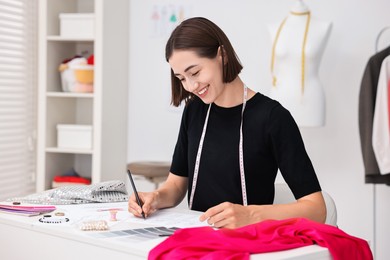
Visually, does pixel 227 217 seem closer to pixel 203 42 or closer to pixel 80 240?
pixel 80 240

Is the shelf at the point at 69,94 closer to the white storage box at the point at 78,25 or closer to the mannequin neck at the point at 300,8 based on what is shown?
the white storage box at the point at 78,25

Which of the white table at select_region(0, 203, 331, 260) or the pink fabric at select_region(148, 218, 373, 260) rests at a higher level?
the pink fabric at select_region(148, 218, 373, 260)

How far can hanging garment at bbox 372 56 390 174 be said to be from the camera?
373 cm

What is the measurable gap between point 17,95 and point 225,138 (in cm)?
249

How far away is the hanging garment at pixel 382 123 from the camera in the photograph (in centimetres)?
373

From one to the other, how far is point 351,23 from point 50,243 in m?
2.87

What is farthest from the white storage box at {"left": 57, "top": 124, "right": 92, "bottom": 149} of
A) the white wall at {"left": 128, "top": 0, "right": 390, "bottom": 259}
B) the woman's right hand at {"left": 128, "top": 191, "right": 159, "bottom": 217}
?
the woman's right hand at {"left": 128, "top": 191, "right": 159, "bottom": 217}

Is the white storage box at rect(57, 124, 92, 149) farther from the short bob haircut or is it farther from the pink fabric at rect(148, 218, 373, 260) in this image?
the pink fabric at rect(148, 218, 373, 260)

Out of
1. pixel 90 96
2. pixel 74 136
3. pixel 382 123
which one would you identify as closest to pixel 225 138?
pixel 382 123

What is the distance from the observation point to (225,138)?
222cm

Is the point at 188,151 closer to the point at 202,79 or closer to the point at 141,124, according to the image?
the point at 202,79

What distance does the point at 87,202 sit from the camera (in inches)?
90.7

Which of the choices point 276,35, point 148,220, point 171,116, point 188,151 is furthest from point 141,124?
point 148,220

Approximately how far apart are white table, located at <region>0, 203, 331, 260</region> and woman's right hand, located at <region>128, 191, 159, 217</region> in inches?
1.0
